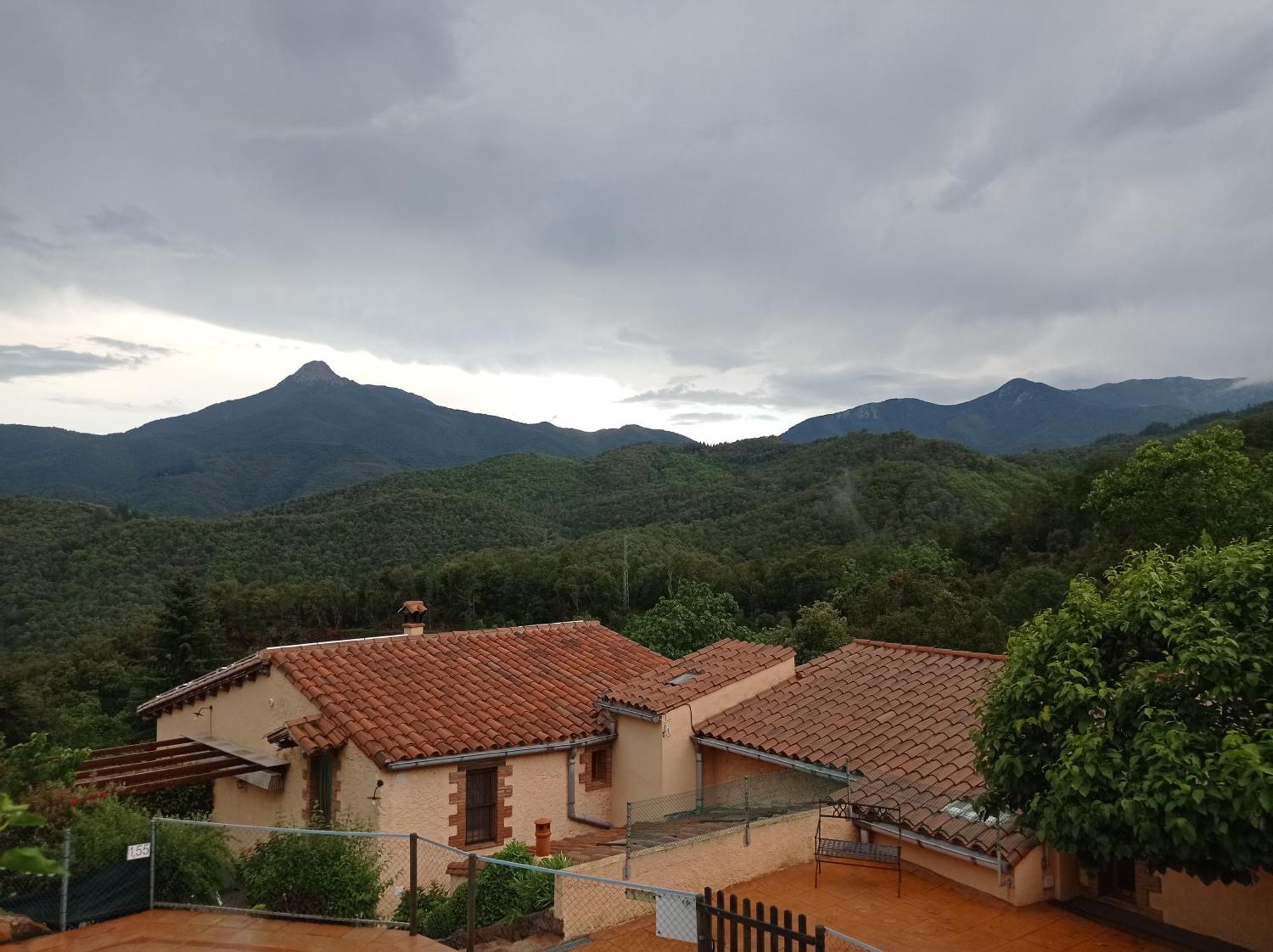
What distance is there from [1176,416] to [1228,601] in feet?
599

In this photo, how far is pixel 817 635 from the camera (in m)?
29.5

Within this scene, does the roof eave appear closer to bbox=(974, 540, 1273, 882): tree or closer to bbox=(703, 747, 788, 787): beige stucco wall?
bbox=(703, 747, 788, 787): beige stucco wall

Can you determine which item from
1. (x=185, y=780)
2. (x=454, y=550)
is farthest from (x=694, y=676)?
(x=454, y=550)

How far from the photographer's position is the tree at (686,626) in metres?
30.9

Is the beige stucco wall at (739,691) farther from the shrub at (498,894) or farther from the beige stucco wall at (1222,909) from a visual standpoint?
the beige stucco wall at (1222,909)

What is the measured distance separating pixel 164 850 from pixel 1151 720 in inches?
383

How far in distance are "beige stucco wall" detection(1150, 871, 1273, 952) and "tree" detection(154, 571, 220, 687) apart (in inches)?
1527

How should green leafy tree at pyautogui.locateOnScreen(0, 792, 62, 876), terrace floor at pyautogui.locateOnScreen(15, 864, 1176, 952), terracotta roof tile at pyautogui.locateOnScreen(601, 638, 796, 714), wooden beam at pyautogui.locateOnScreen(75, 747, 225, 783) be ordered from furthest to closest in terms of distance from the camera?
terracotta roof tile at pyautogui.locateOnScreen(601, 638, 796, 714) < wooden beam at pyautogui.locateOnScreen(75, 747, 225, 783) < terrace floor at pyautogui.locateOnScreen(15, 864, 1176, 952) < green leafy tree at pyautogui.locateOnScreen(0, 792, 62, 876)

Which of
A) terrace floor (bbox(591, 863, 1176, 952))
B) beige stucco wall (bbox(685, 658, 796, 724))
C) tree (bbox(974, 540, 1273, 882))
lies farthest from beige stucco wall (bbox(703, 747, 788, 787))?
tree (bbox(974, 540, 1273, 882))

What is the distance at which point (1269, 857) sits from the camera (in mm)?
6230

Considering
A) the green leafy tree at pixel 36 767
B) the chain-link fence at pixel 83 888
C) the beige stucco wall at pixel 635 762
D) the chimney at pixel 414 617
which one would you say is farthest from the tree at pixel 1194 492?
the green leafy tree at pixel 36 767

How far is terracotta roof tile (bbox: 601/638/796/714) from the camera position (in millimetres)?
13891

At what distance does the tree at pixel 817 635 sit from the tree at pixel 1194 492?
9.83 m

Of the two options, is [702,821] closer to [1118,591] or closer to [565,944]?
[565,944]
